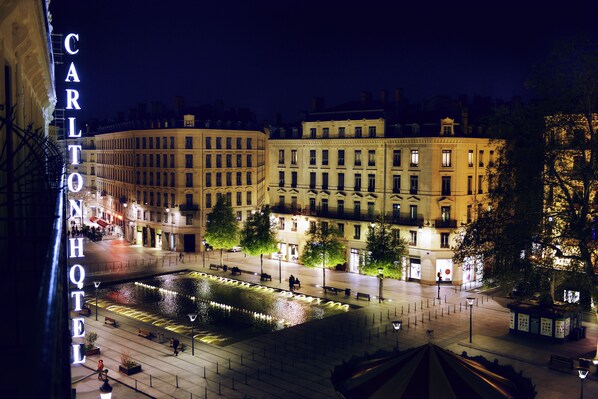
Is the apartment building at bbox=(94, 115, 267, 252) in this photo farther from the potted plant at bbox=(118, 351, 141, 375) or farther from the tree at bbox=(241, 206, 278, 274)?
the potted plant at bbox=(118, 351, 141, 375)

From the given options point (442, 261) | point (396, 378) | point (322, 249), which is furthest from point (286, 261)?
point (396, 378)

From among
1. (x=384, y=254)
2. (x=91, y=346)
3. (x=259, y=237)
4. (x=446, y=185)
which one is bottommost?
(x=91, y=346)

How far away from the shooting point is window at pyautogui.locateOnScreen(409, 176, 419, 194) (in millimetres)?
54219

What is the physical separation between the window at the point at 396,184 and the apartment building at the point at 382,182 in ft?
0.32

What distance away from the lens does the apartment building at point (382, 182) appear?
53.0 metres

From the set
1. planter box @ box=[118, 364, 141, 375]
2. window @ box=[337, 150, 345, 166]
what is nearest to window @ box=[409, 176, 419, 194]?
window @ box=[337, 150, 345, 166]

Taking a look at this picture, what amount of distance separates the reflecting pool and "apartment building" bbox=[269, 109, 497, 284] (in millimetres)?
10200

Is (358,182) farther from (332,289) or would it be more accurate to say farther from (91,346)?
(91,346)

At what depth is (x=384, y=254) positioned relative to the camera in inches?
1861

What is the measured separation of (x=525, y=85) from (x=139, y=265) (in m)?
43.3

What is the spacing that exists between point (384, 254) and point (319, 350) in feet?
53.0

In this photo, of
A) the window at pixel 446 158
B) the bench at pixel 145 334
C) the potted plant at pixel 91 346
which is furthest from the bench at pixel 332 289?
the potted plant at pixel 91 346

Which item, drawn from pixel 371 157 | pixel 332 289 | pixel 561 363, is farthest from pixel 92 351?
pixel 371 157

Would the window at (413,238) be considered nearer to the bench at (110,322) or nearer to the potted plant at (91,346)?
the bench at (110,322)
